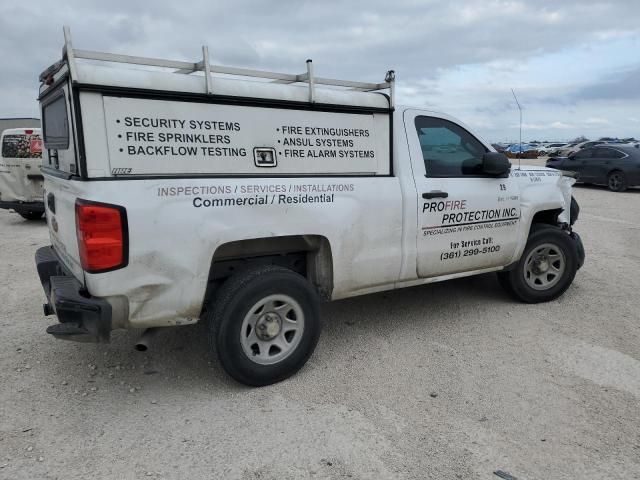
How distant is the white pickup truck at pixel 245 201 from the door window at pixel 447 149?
0.01m

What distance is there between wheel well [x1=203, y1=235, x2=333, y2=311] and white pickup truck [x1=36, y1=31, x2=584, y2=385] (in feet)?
0.04

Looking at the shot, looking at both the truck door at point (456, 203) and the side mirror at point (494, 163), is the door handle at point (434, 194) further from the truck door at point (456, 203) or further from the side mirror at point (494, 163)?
the side mirror at point (494, 163)

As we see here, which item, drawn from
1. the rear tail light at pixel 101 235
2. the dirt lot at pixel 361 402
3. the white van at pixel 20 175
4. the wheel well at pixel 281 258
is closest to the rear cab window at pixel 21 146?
the white van at pixel 20 175

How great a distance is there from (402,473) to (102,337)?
6.10 feet

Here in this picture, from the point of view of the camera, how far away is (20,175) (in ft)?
33.2

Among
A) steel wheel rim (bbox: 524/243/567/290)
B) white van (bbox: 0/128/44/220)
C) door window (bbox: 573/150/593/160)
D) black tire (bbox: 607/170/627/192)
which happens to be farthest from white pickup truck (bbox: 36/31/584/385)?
door window (bbox: 573/150/593/160)

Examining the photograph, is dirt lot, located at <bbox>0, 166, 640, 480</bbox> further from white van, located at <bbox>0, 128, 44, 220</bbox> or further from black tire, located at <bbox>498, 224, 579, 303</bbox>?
white van, located at <bbox>0, 128, 44, 220</bbox>

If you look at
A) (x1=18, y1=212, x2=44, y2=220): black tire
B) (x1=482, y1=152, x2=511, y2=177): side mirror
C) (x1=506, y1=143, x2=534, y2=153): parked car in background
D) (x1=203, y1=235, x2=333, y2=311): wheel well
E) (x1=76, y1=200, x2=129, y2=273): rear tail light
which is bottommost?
(x1=18, y1=212, x2=44, y2=220): black tire

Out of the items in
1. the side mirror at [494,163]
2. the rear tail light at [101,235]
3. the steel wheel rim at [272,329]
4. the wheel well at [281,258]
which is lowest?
the steel wheel rim at [272,329]

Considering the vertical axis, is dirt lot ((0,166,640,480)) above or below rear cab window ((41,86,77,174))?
below

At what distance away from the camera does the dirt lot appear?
2666mm

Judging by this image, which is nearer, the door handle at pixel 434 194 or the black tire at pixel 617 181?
the door handle at pixel 434 194

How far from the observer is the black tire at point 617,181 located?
15.1m

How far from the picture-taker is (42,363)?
381cm
